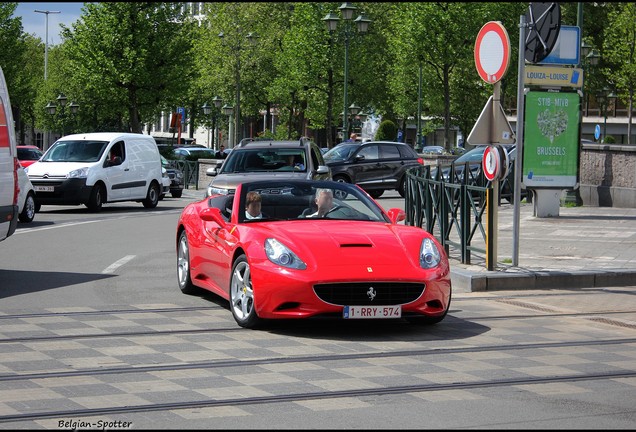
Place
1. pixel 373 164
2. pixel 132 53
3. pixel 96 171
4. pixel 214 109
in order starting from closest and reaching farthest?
pixel 96 171
pixel 373 164
pixel 132 53
pixel 214 109

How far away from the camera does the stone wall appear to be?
2702 centimetres

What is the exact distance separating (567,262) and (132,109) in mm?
49519

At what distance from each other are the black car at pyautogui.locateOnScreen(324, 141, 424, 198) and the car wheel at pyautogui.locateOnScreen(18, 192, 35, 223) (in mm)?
13512

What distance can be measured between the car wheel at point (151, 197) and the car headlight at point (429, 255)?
69.7ft

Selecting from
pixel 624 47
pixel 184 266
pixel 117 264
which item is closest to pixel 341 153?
Result: pixel 117 264

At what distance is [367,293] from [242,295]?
3.87 ft

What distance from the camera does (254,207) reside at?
11.2 meters

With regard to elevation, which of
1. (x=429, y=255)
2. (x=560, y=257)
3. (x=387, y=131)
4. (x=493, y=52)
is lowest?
(x=560, y=257)

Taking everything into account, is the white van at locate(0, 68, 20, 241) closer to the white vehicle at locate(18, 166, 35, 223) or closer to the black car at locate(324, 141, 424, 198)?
the white vehicle at locate(18, 166, 35, 223)

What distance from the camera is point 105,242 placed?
19656mm

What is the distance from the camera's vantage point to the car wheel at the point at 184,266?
12.7m

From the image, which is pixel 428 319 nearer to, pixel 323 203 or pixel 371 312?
pixel 371 312

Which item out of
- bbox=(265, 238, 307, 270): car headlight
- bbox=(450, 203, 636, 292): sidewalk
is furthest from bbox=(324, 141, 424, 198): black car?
bbox=(265, 238, 307, 270): car headlight

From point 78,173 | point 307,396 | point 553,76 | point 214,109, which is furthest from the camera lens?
point 214,109
